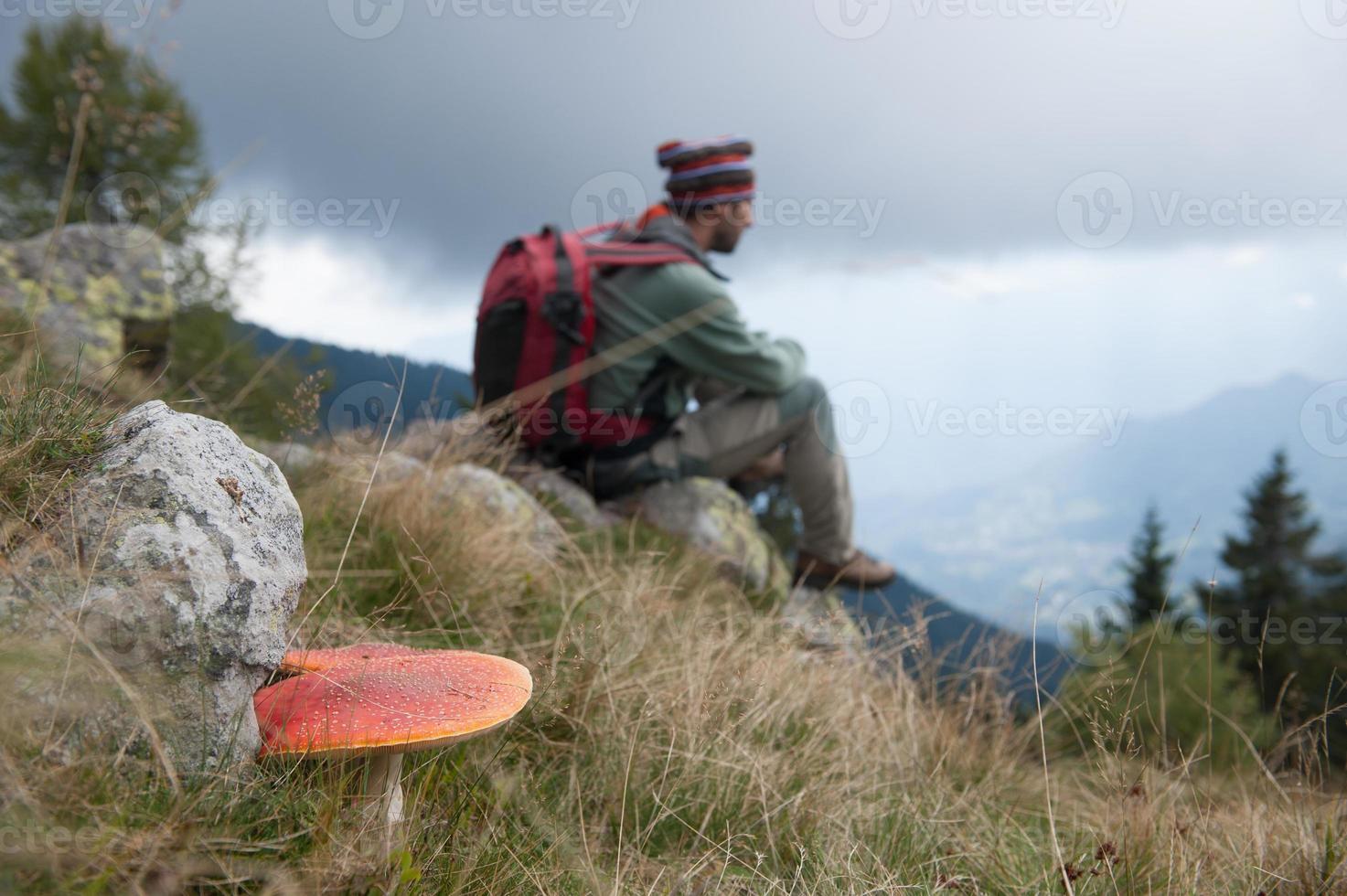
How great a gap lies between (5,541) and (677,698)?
57.9 inches

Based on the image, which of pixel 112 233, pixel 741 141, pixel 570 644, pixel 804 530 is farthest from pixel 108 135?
pixel 570 644

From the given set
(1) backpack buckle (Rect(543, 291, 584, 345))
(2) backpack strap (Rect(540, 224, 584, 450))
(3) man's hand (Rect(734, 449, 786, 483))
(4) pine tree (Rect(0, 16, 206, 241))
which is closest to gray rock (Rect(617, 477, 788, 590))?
(3) man's hand (Rect(734, 449, 786, 483))

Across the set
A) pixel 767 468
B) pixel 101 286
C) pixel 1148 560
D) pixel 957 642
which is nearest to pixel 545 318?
pixel 767 468

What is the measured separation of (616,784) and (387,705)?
0.80 m

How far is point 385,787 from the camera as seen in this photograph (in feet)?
4.99

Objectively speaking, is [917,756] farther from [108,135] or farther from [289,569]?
[108,135]

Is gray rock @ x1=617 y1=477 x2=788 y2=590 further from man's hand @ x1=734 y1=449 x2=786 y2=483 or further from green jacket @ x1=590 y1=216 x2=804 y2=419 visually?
green jacket @ x1=590 y1=216 x2=804 y2=419

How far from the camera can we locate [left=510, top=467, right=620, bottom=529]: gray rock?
15.9 feet

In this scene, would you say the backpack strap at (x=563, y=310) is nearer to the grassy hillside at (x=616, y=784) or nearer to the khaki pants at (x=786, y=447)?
the khaki pants at (x=786, y=447)

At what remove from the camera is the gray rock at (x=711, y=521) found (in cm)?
523

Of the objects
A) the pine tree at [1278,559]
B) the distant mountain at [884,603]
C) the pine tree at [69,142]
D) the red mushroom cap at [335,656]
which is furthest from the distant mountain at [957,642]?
the pine tree at [1278,559]

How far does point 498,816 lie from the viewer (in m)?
1.68

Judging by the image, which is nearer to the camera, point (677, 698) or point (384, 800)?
point (384, 800)

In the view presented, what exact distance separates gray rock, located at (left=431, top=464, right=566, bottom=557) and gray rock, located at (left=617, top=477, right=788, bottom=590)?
1.10m
